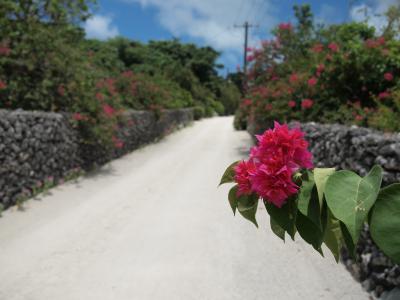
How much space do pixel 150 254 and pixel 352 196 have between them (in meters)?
3.96


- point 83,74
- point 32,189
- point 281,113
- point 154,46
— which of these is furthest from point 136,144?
point 154,46

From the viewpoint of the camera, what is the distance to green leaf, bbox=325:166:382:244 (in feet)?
3.59

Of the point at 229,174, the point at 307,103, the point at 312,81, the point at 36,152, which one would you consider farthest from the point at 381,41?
the point at 229,174

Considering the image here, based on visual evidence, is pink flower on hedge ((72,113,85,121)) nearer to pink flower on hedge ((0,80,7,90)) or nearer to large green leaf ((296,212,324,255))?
pink flower on hedge ((0,80,7,90))

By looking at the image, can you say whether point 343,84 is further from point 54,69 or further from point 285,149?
point 285,149

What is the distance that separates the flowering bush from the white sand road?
2.76 meters

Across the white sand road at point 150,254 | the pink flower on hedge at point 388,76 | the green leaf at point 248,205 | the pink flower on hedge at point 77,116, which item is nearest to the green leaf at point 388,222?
the green leaf at point 248,205

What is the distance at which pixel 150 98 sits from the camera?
1878 cm

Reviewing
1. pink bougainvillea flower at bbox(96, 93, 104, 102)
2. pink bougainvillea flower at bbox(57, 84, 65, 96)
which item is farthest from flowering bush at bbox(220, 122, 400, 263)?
pink bougainvillea flower at bbox(96, 93, 104, 102)

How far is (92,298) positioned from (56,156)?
217 inches

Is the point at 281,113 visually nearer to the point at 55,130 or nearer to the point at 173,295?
the point at 55,130

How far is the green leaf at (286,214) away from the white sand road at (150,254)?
9.09ft

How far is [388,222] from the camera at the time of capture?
Answer: 112 cm

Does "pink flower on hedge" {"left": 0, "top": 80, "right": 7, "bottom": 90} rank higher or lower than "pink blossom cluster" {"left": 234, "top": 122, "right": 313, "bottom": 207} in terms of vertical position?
higher
